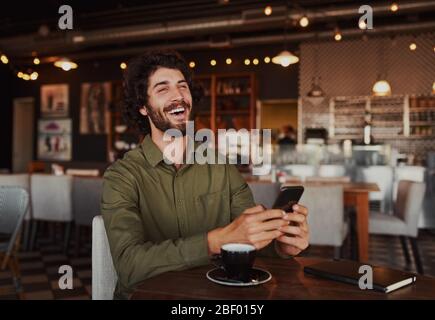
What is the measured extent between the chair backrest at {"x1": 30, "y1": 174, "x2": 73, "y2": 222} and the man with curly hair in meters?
3.26

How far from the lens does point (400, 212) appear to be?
4.26m

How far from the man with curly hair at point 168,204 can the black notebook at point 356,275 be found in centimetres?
13

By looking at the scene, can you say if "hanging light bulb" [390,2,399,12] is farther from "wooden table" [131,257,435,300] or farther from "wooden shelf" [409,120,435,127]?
"wooden table" [131,257,435,300]

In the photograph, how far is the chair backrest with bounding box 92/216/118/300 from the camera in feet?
4.50

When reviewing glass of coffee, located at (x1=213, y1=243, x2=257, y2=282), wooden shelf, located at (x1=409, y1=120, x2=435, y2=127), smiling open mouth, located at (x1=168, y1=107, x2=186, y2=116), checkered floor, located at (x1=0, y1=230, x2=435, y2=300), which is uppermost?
wooden shelf, located at (x1=409, y1=120, x2=435, y2=127)

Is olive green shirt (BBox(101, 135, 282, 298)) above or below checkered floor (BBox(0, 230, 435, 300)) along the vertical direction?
above

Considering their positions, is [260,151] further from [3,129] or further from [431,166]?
[3,129]

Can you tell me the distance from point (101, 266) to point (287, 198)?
606 mm

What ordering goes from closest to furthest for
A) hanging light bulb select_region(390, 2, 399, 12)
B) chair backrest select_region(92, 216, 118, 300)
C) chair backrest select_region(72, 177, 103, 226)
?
1. chair backrest select_region(92, 216, 118, 300)
2. chair backrest select_region(72, 177, 103, 226)
3. hanging light bulb select_region(390, 2, 399, 12)

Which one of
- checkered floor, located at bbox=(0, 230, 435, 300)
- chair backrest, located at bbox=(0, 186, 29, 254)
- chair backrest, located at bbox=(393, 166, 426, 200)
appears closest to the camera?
chair backrest, located at bbox=(0, 186, 29, 254)

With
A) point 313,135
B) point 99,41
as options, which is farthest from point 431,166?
point 99,41

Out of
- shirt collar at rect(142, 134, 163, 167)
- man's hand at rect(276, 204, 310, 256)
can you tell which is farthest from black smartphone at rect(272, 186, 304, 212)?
shirt collar at rect(142, 134, 163, 167)

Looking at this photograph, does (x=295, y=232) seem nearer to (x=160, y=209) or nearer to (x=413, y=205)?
(x=160, y=209)

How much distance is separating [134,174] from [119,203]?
6.0 inches
